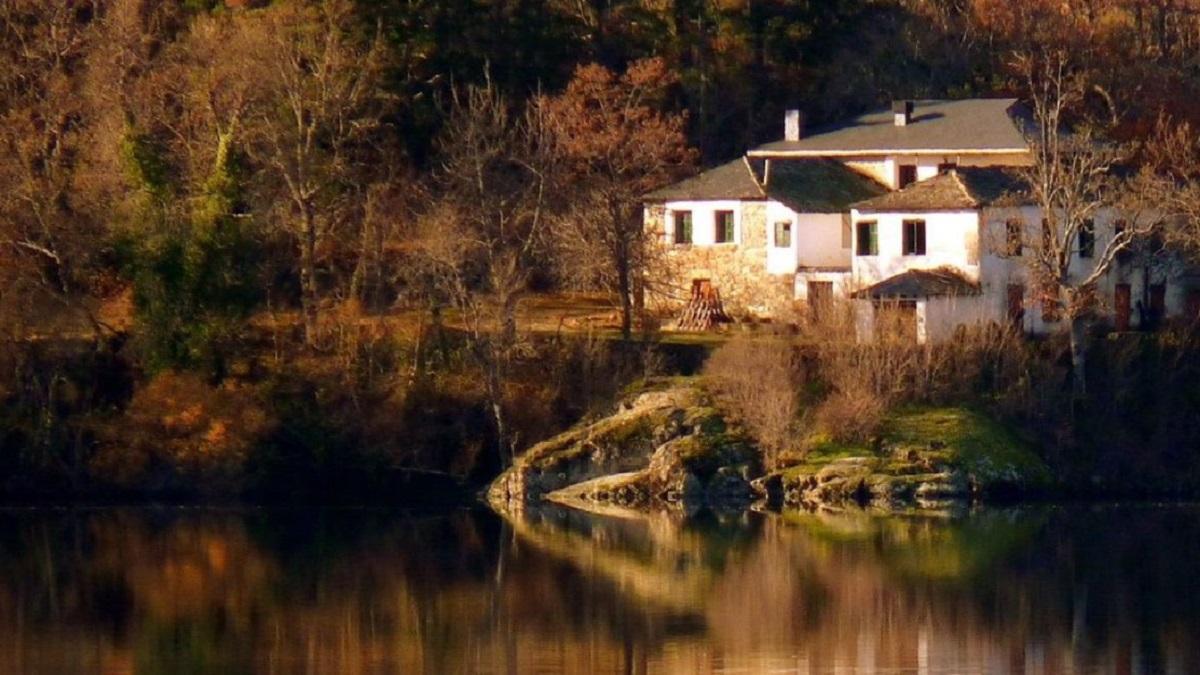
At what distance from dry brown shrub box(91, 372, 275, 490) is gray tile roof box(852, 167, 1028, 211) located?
16.5 m

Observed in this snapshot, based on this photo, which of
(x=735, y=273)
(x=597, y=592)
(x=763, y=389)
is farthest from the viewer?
(x=735, y=273)

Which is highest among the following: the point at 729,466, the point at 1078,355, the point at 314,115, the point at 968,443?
the point at 314,115

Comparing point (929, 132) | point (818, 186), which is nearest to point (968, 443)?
point (818, 186)

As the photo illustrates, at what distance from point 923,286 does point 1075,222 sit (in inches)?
156

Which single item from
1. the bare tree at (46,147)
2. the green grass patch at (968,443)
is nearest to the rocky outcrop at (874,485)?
the green grass patch at (968,443)

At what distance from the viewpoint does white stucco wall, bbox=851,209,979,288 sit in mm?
60875

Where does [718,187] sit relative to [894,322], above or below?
above

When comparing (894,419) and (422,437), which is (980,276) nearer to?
(894,419)

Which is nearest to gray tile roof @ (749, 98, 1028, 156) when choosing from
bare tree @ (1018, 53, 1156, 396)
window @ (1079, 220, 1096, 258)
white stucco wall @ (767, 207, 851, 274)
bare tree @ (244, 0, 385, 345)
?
white stucco wall @ (767, 207, 851, 274)

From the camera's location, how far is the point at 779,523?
49.9 m

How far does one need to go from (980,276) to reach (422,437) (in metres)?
13.8

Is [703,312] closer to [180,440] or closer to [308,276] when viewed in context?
[308,276]

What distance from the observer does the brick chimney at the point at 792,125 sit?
2746 inches

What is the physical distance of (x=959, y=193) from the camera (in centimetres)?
6156
